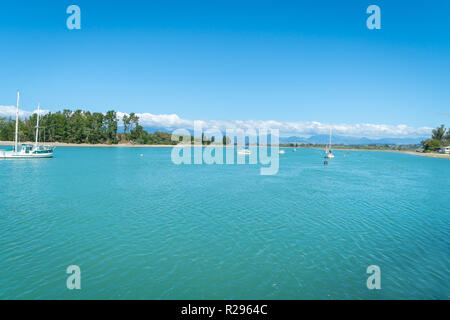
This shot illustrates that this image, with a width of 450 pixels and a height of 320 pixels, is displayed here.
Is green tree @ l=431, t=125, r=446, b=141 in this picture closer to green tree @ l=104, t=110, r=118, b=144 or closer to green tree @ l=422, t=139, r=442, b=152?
green tree @ l=422, t=139, r=442, b=152

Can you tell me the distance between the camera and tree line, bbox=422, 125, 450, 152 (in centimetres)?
15475

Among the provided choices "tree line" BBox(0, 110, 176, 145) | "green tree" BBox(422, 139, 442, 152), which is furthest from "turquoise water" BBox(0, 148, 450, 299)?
"green tree" BBox(422, 139, 442, 152)

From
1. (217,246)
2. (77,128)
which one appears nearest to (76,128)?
(77,128)

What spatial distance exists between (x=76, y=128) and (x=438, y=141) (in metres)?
218

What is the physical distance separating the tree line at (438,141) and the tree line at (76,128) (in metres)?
192

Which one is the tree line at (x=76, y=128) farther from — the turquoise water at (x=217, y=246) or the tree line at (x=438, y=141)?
the tree line at (x=438, y=141)

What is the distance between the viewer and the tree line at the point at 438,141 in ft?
508

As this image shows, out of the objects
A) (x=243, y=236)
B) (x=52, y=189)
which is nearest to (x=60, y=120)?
(x=52, y=189)

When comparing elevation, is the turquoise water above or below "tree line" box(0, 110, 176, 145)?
below

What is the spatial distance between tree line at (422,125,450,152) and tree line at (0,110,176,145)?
19168cm

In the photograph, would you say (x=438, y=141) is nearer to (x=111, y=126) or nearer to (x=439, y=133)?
(x=439, y=133)

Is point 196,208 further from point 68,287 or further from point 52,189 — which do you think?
point 52,189
